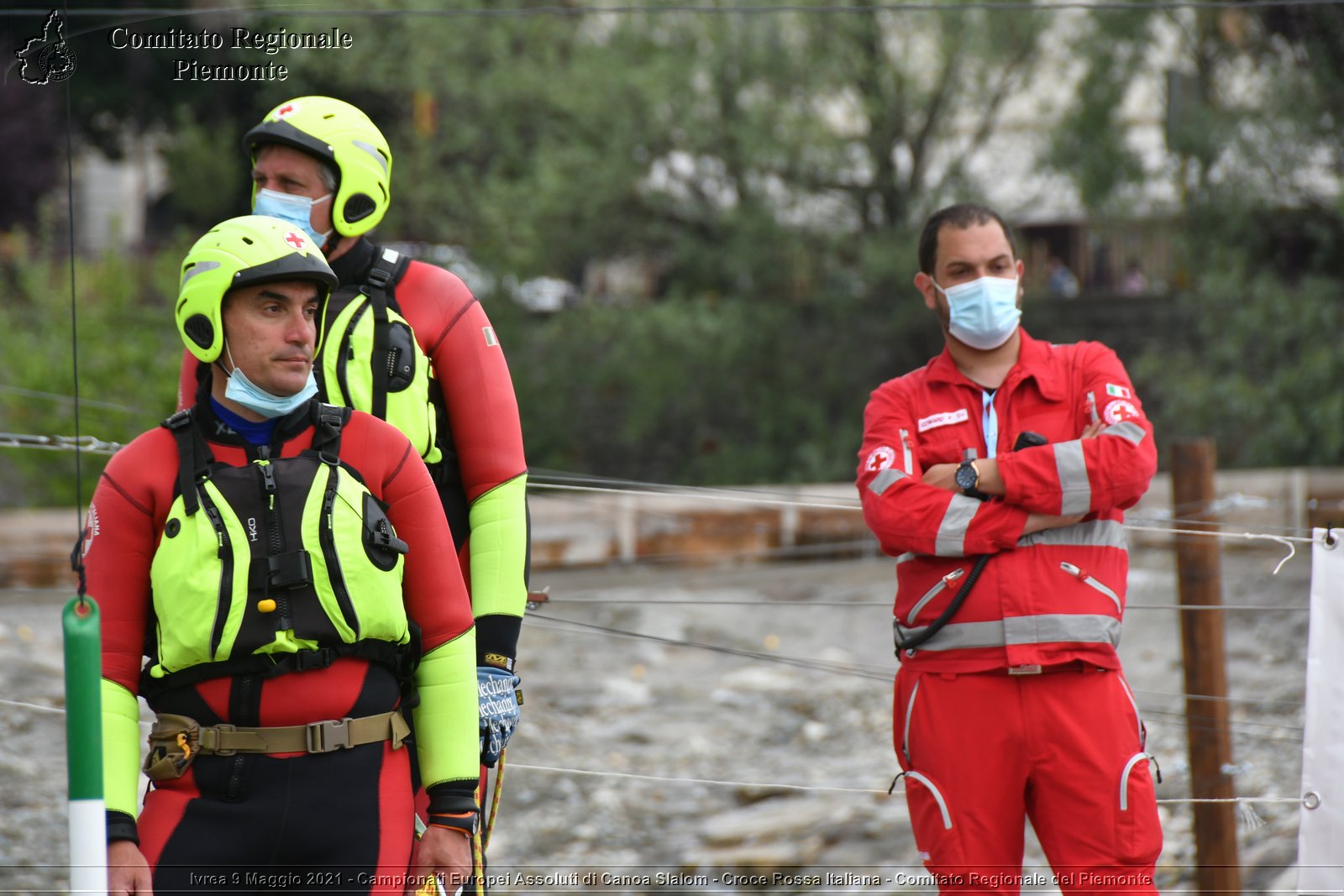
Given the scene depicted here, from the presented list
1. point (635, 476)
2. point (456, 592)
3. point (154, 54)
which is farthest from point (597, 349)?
point (456, 592)

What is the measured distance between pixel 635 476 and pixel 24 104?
13570 mm

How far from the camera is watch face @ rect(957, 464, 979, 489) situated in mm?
3863

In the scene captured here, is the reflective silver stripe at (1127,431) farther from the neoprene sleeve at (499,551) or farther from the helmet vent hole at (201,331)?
the helmet vent hole at (201,331)

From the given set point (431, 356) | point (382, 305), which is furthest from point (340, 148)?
point (431, 356)

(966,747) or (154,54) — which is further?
(154,54)

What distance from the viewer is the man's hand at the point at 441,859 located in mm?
3002

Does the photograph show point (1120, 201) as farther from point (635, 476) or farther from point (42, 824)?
point (42, 824)

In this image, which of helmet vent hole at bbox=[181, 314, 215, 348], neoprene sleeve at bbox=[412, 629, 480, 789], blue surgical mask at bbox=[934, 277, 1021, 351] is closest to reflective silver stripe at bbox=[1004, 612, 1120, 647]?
blue surgical mask at bbox=[934, 277, 1021, 351]

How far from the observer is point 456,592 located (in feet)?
10.2

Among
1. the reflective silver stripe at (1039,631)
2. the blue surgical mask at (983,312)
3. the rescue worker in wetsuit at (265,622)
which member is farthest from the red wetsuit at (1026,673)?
the rescue worker in wetsuit at (265,622)

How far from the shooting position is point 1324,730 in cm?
417

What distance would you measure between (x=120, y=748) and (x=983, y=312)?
93.0 inches

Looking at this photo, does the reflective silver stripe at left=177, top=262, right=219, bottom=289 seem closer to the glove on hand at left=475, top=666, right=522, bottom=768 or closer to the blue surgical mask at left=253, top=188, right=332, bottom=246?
the blue surgical mask at left=253, top=188, right=332, bottom=246

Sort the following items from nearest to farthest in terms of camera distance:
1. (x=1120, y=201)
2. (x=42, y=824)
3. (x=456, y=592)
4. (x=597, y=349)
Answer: (x=456, y=592), (x=42, y=824), (x=1120, y=201), (x=597, y=349)
